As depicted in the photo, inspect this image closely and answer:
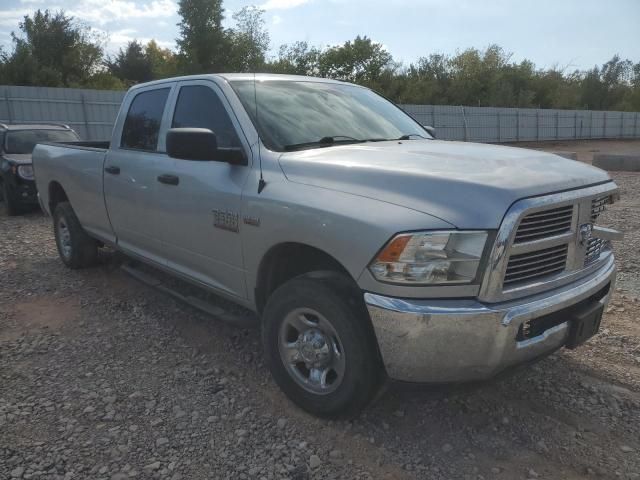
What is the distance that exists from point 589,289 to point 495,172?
2.62 ft

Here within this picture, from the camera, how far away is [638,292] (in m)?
4.94

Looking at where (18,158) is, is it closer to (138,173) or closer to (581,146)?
(138,173)

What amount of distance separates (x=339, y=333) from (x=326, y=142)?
1.30 m

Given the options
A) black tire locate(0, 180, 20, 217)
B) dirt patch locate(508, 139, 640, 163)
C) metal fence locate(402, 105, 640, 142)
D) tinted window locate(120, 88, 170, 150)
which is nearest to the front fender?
tinted window locate(120, 88, 170, 150)

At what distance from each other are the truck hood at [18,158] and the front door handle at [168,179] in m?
7.26

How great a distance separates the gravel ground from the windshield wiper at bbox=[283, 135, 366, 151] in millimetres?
1479

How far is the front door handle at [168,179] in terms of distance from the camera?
3770mm

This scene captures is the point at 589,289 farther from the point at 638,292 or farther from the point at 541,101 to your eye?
the point at 541,101

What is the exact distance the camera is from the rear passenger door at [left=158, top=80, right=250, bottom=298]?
3361mm

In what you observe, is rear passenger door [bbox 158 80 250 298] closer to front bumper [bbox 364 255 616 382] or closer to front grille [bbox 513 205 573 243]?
front bumper [bbox 364 255 616 382]

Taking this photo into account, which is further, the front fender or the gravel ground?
the gravel ground

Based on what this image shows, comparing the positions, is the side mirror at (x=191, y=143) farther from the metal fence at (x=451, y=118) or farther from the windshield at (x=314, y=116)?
the metal fence at (x=451, y=118)

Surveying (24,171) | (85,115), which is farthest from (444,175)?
(85,115)

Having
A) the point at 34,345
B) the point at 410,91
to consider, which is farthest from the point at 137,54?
the point at 34,345
